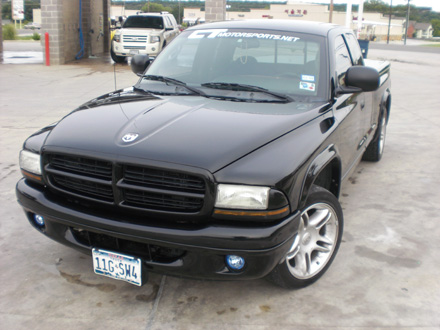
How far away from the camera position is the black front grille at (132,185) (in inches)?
105

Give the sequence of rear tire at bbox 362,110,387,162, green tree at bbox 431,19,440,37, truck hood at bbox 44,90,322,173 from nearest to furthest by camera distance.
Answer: truck hood at bbox 44,90,322,173, rear tire at bbox 362,110,387,162, green tree at bbox 431,19,440,37

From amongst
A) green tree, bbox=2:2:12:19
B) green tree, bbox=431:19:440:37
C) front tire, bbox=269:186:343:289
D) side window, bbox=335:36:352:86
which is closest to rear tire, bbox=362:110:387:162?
side window, bbox=335:36:352:86

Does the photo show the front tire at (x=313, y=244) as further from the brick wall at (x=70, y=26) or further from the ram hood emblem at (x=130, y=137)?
the brick wall at (x=70, y=26)

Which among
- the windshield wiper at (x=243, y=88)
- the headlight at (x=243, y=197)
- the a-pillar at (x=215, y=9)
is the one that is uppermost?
the a-pillar at (x=215, y=9)

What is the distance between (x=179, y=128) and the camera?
Answer: 3004 mm

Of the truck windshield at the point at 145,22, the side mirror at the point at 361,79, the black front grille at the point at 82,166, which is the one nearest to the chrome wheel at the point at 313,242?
the side mirror at the point at 361,79

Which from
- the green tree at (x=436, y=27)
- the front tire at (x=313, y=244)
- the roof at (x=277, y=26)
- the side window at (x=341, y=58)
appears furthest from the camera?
the green tree at (x=436, y=27)

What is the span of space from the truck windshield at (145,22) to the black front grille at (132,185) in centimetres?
1648

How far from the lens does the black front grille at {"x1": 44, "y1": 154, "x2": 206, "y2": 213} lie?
2678 millimetres

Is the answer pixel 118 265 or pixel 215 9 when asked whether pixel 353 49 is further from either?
pixel 215 9

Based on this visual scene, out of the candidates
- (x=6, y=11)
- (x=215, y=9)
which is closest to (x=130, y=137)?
(x=215, y=9)

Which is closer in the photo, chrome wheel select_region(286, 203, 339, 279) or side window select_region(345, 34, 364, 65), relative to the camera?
chrome wheel select_region(286, 203, 339, 279)

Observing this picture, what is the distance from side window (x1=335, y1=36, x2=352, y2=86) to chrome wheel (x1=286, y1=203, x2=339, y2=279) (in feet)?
4.09

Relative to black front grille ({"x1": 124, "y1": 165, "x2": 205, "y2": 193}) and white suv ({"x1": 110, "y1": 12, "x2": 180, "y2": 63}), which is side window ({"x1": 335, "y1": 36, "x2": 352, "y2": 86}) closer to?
Answer: black front grille ({"x1": 124, "y1": 165, "x2": 205, "y2": 193})
